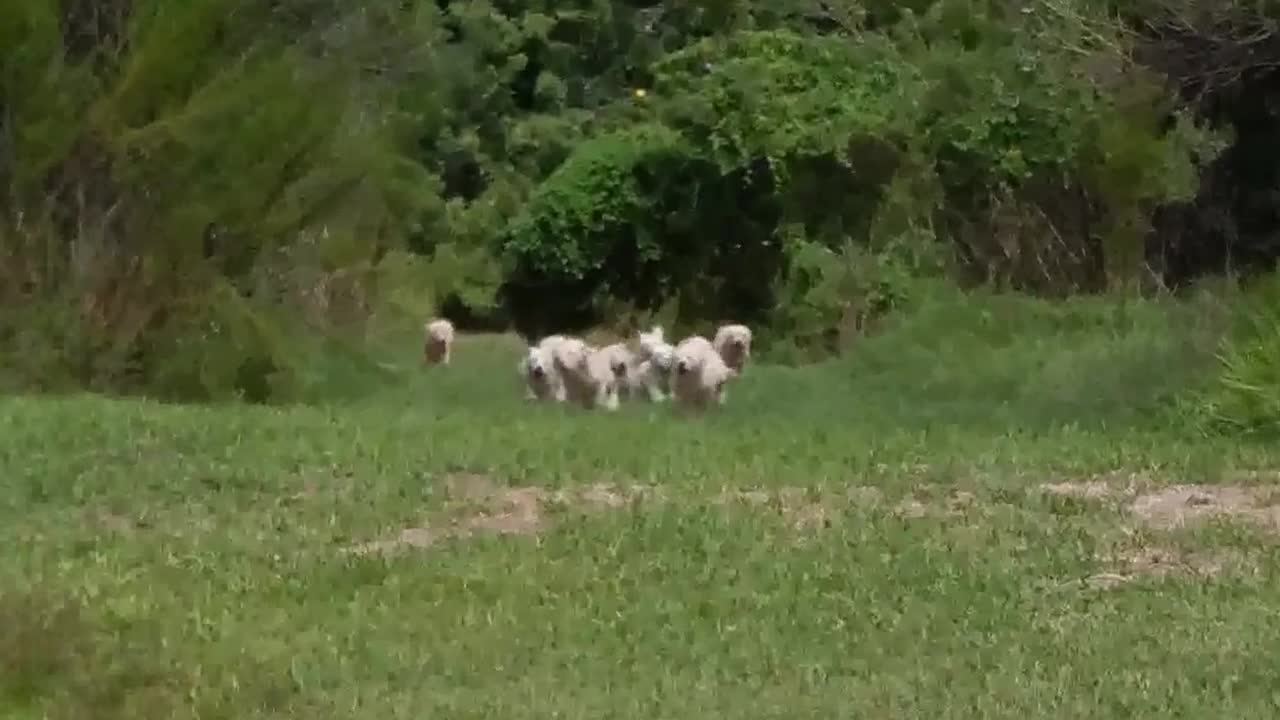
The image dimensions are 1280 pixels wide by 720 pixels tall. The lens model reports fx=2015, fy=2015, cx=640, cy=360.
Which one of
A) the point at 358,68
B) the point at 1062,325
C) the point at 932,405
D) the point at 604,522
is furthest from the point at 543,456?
the point at 358,68

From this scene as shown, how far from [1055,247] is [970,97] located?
183cm

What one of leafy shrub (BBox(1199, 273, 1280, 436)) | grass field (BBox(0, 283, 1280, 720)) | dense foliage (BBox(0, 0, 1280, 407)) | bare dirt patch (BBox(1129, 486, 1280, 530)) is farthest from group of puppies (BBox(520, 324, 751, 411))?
bare dirt patch (BBox(1129, 486, 1280, 530))

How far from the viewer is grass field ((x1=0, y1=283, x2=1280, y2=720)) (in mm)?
5934

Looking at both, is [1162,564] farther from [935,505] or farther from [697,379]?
[697,379]

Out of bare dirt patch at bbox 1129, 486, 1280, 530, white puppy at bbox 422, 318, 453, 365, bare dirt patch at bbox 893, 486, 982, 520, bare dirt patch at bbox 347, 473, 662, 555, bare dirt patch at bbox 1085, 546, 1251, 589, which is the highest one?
bare dirt patch at bbox 1085, 546, 1251, 589

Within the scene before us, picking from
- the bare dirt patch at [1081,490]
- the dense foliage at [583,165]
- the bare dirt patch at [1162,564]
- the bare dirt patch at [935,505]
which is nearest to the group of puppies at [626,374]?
the dense foliage at [583,165]

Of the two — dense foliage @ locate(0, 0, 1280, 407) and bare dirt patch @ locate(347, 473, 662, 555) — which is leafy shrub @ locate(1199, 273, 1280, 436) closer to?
dense foliage @ locate(0, 0, 1280, 407)

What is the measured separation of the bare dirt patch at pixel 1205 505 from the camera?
27.8 ft

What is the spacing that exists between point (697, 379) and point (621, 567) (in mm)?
7758

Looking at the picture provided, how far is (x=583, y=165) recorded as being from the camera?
1084 inches

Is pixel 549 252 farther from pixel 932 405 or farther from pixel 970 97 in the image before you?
pixel 932 405

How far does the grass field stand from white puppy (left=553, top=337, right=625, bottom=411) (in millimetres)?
3796

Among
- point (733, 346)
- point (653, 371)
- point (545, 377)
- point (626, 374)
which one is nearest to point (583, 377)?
point (545, 377)

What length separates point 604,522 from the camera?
8422 mm
